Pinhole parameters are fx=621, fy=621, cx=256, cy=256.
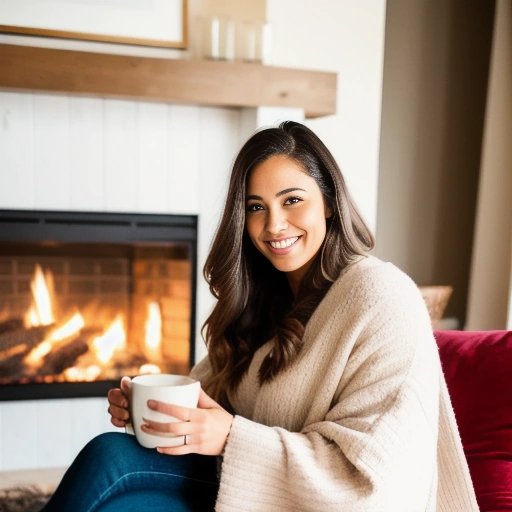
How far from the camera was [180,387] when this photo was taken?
87 cm

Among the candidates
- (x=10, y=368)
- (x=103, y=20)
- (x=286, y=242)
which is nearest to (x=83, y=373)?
(x=10, y=368)

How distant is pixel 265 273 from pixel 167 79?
2.75ft

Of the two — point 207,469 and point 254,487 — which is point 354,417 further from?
point 207,469

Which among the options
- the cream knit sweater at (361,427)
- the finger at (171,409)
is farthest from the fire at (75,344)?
the finger at (171,409)

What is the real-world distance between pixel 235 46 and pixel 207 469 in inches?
55.5

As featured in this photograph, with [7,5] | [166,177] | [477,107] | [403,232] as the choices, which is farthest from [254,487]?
[477,107]

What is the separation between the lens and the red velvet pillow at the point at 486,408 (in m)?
1.07

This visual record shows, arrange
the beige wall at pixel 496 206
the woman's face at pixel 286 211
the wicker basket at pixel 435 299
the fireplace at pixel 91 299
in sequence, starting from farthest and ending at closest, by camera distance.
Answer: the beige wall at pixel 496 206, the wicker basket at pixel 435 299, the fireplace at pixel 91 299, the woman's face at pixel 286 211

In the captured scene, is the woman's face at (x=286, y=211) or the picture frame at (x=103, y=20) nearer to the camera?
the woman's face at (x=286, y=211)

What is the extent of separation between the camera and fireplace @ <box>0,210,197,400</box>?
6.76ft

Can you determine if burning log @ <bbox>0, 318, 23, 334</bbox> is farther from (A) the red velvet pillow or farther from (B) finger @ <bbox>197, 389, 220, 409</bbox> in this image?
(A) the red velvet pillow

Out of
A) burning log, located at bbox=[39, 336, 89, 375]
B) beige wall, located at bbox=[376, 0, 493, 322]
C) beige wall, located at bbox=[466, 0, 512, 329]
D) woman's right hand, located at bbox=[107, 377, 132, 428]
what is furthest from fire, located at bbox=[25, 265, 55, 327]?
beige wall, located at bbox=[466, 0, 512, 329]

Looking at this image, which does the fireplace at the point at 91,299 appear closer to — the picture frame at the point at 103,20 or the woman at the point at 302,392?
the picture frame at the point at 103,20

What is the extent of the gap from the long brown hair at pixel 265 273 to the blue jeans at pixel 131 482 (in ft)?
0.69
